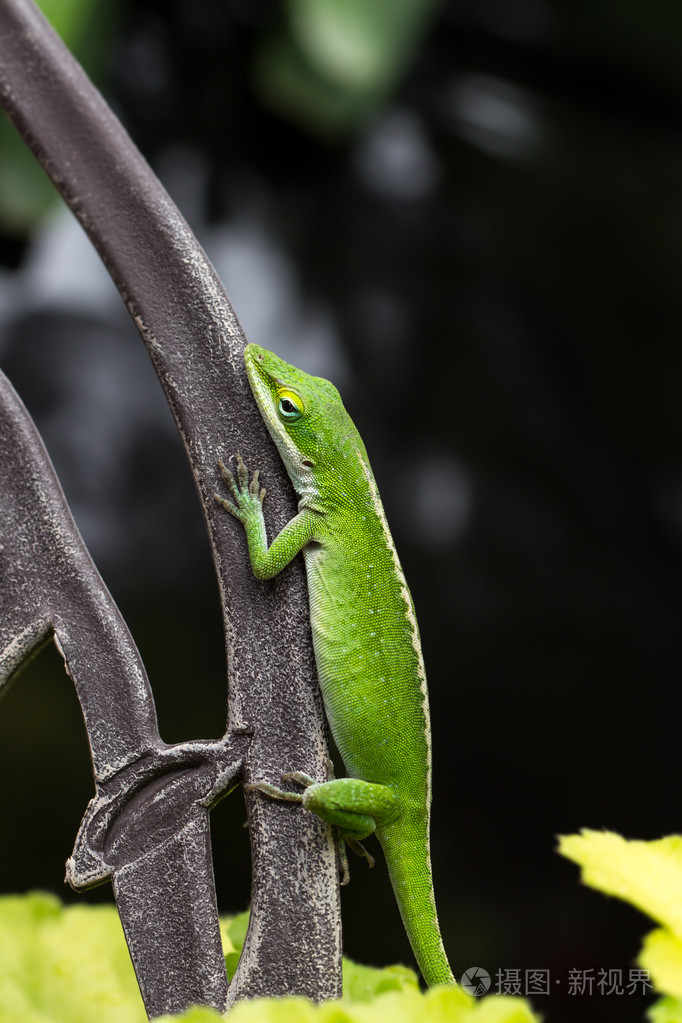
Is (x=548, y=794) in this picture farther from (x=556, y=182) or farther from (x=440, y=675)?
(x=556, y=182)

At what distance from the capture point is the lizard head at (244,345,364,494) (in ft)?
2.01

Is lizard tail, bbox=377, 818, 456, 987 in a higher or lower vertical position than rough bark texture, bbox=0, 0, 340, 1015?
lower

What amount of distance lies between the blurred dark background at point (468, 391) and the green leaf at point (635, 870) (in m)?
1.07

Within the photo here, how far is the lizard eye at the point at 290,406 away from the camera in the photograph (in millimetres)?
650

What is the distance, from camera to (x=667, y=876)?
403 mm

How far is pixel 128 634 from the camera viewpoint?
1.79ft

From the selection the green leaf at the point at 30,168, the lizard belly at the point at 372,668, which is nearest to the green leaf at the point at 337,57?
the green leaf at the point at 30,168

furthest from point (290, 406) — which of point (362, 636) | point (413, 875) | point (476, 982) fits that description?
point (476, 982)

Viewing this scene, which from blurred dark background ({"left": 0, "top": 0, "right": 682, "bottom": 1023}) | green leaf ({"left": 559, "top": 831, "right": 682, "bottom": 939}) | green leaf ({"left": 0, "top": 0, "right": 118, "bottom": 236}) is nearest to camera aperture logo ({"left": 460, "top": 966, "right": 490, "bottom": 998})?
green leaf ({"left": 559, "top": 831, "right": 682, "bottom": 939})

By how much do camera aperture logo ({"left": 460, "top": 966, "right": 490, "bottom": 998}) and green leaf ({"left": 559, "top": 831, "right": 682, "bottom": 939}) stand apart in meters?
0.30

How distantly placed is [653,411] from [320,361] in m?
0.61

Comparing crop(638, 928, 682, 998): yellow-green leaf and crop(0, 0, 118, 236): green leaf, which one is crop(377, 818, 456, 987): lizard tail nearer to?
crop(638, 928, 682, 998): yellow-green leaf

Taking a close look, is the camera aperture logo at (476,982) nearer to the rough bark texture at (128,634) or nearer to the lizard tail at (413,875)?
the lizard tail at (413,875)

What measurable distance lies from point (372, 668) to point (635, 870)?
0.29 metres
